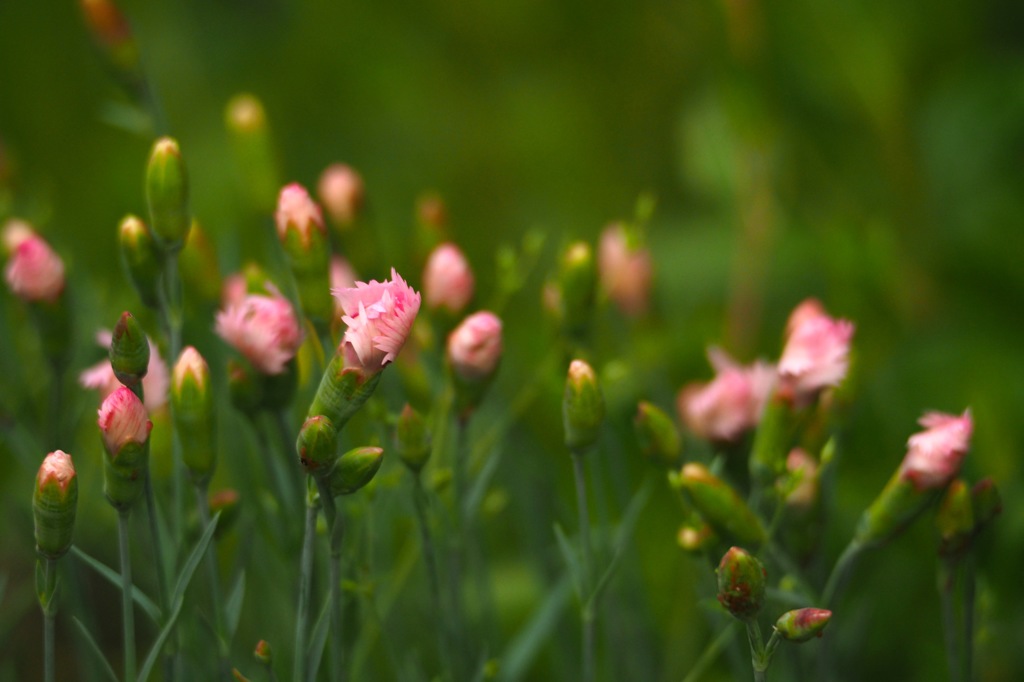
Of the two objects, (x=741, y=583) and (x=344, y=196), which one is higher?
(x=344, y=196)

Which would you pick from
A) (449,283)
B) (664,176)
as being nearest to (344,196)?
(449,283)

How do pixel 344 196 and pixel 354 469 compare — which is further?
pixel 344 196

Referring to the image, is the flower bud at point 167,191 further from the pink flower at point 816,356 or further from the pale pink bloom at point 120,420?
the pink flower at point 816,356

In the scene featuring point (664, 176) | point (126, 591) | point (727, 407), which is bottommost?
point (126, 591)

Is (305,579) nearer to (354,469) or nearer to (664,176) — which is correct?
(354,469)

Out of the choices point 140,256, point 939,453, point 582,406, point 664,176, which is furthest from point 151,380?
point 664,176

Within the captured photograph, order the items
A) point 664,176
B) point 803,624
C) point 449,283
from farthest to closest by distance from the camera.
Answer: point 664,176 → point 449,283 → point 803,624

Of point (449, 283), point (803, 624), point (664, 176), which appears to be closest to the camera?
point (803, 624)
